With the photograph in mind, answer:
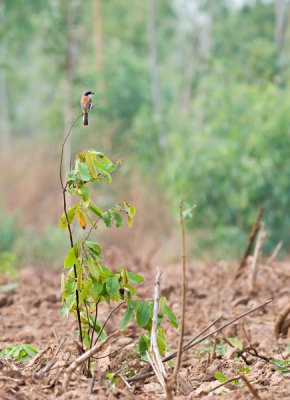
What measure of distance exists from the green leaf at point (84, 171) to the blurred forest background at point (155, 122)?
727 mm

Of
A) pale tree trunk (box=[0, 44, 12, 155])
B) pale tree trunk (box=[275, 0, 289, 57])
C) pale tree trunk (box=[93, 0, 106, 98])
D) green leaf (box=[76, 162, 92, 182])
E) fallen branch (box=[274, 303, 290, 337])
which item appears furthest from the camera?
pale tree trunk (box=[0, 44, 12, 155])

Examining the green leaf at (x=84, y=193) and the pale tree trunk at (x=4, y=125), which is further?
the pale tree trunk at (x=4, y=125)

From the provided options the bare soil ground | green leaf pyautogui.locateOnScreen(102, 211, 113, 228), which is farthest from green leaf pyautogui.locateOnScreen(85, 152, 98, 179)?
the bare soil ground

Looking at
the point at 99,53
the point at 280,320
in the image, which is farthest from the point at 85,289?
the point at 99,53

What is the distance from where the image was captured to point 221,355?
3.22m

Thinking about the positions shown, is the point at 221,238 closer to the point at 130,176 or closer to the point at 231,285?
the point at 130,176

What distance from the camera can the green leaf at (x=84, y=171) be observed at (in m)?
2.52

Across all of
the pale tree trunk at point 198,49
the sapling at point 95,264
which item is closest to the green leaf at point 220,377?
the sapling at point 95,264

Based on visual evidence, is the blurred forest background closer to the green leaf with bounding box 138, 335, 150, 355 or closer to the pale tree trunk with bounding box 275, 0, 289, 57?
the pale tree trunk with bounding box 275, 0, 289, 57

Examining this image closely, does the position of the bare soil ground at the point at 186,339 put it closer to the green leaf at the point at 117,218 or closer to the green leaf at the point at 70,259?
the green leaf at the point at 70,259

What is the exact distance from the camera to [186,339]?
3984 mm

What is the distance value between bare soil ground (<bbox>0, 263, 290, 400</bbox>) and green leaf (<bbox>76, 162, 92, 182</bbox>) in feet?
1.96

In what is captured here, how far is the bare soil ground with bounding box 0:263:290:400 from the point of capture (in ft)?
8.04

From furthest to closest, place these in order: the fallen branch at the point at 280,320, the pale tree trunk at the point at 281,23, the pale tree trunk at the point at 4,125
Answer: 1. the pale tree trunk at the point at 4,125
2. the pale tree trunk at the point at 281,23
3. the fallen branch at the point at 280,320
